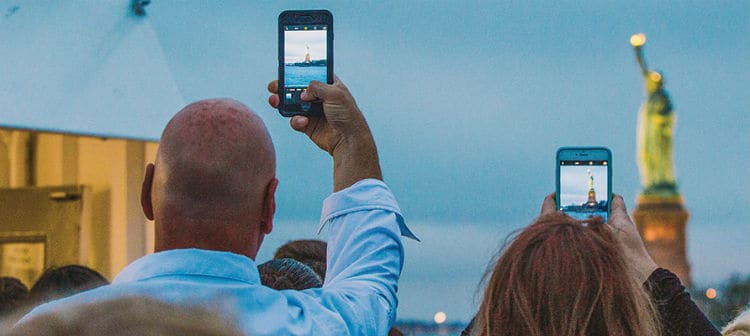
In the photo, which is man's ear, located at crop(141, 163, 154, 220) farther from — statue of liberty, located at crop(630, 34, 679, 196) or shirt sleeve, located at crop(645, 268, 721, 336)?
statue of liberty, located at crop(630, 34, 679, 196)

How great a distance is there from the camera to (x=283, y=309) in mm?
1572

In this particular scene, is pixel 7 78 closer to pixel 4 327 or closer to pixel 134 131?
pixel 134 131

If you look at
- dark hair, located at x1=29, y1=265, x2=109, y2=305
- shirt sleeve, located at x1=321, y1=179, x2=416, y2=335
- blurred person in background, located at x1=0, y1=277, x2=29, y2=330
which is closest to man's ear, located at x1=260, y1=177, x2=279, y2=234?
shirt sleeve, located at x1=321, y1=179, x2=416, y2=335

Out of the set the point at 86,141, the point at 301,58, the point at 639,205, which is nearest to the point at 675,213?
the point at 639,205

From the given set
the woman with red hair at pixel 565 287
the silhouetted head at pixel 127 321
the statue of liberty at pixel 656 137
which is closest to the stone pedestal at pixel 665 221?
the statue of liberty at pixel 656 137

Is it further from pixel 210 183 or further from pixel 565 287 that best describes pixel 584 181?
pixel 210 183

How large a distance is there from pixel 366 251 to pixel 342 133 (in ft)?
0.81

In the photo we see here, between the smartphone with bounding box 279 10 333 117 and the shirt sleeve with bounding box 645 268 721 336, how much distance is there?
2.38 ft

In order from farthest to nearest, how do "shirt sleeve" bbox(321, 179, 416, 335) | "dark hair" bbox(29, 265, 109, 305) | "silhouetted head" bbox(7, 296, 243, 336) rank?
"dark hair" bbox(29, 265, 109, 305) → "shirt sleeve" bbox(321, 179, 416, 335) → "silhouetted head" bbox(7, 296, 243, 336)

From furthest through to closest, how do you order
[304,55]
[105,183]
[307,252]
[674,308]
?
[105,183]
[307,252]
[304,55]
[674,308]

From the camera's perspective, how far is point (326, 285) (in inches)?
68.4

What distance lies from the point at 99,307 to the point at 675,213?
32.5 m

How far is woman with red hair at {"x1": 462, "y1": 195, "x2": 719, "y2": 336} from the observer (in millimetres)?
1859

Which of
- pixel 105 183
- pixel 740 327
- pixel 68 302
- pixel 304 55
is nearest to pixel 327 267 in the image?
pixel 68 302
